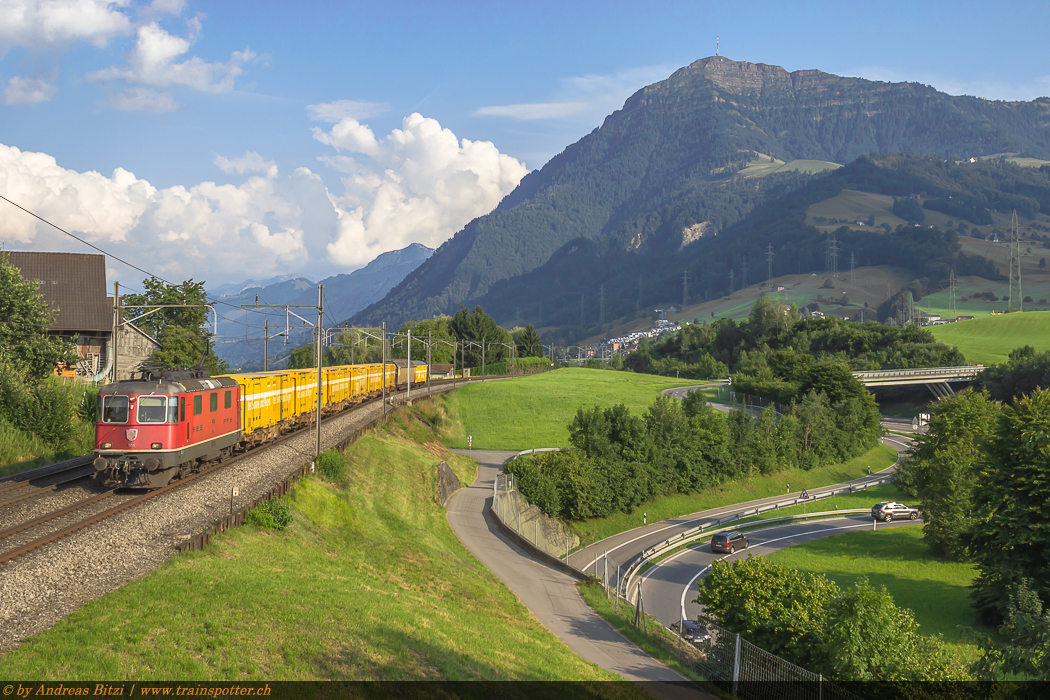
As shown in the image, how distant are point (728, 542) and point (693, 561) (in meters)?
3.47

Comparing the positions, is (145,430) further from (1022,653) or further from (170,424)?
(1022,653)

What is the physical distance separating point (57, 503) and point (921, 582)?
169ft

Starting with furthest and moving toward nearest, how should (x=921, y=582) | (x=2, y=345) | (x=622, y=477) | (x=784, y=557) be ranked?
(x=622, y=477), (x=784, y=557), (x=921, y=582), (x=2, y=345)

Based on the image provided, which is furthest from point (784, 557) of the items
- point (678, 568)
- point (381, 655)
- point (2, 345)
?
point (2, 345)

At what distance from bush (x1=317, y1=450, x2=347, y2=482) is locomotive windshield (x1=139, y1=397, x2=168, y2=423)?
31.1 feet

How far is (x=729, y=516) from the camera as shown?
226ft

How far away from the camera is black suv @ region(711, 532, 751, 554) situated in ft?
179

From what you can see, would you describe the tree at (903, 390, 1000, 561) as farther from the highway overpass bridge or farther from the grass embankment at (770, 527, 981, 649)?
the highway overpass bridge

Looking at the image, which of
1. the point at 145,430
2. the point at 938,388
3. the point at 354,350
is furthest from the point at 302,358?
the point at 938,388

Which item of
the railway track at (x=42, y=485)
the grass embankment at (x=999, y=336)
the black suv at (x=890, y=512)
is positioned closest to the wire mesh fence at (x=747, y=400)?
the black suv at (x=890, y=512)

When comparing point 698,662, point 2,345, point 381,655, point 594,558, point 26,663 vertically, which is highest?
point 2,345

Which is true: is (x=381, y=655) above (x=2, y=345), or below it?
below

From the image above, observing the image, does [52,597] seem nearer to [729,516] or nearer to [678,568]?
[678,568]

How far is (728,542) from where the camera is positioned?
54.9 metres
